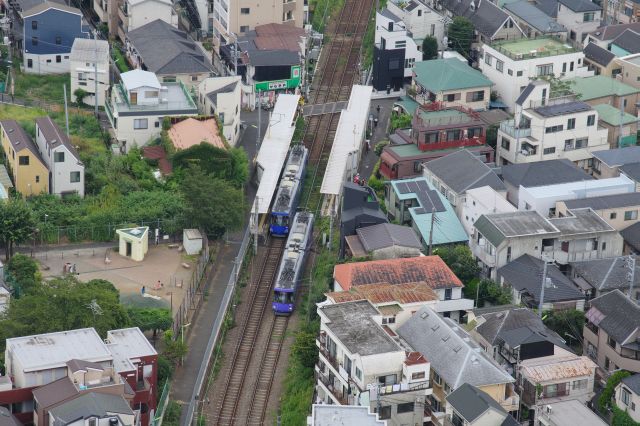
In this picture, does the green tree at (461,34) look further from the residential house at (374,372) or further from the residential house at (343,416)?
the residential house at (343,416)

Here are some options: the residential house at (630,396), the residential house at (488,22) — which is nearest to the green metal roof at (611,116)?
the residential house at (488,22)

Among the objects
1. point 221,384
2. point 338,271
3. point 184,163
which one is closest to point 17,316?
point 221,384

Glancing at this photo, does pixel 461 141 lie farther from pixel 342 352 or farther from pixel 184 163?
pixel 342 352

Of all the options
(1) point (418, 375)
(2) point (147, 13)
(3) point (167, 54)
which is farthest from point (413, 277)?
(2) point (147, 13)

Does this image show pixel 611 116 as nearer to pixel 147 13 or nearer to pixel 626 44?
pixel 626 44

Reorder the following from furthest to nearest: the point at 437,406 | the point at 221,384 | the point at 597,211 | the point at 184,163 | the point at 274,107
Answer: the point at 274,107 < the point at 184,163 < the point at 597,211 < the point at 221,384 < the point at 437,406

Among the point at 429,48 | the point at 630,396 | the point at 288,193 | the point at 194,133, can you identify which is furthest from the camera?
the point at 429,48

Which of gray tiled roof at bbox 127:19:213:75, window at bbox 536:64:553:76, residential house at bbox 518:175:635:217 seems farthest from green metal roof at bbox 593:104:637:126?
gray tiled roof at bbox 127:19:213:75
